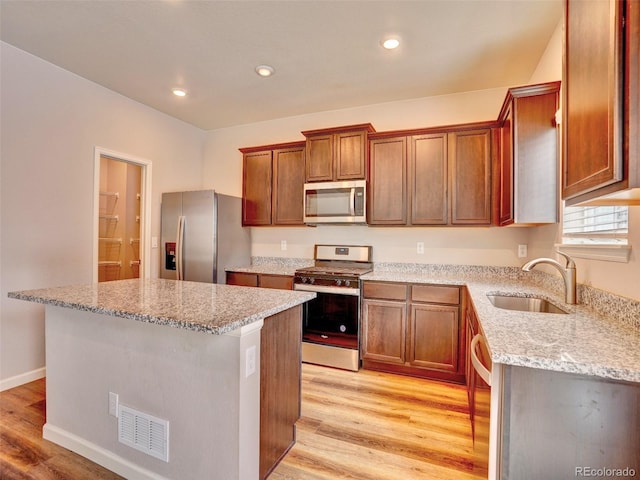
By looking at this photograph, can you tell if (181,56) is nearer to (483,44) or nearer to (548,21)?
(483,44)

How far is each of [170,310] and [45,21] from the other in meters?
2.47

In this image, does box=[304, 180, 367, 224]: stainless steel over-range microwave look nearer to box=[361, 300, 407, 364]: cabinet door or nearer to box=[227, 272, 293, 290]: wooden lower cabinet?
box=[227, 272, 293, 290]: wooden lower cabinet

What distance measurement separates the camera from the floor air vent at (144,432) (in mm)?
1584

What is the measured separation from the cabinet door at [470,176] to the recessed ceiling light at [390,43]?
3.35ft

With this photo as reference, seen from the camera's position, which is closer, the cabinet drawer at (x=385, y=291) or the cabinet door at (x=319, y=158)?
the cabinet drawer at (x=385, y=291)

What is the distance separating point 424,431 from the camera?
2.12m

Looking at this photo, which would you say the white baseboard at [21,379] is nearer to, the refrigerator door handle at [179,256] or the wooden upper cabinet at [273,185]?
the refrigerator door handle at [179,256]

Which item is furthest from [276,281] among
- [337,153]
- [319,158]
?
[337,153]

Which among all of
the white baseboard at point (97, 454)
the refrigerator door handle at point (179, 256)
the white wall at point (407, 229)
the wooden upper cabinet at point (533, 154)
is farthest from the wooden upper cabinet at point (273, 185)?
the white baseboard at point (97, 454)

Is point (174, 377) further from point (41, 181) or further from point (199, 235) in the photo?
point (41, 181)

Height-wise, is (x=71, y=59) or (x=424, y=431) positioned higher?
(x=71, y=59)

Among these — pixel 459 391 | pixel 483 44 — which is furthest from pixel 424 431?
pixel 483 44

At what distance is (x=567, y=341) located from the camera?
117 centimetres

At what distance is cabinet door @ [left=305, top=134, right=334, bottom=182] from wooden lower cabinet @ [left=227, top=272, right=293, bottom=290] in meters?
1.14
